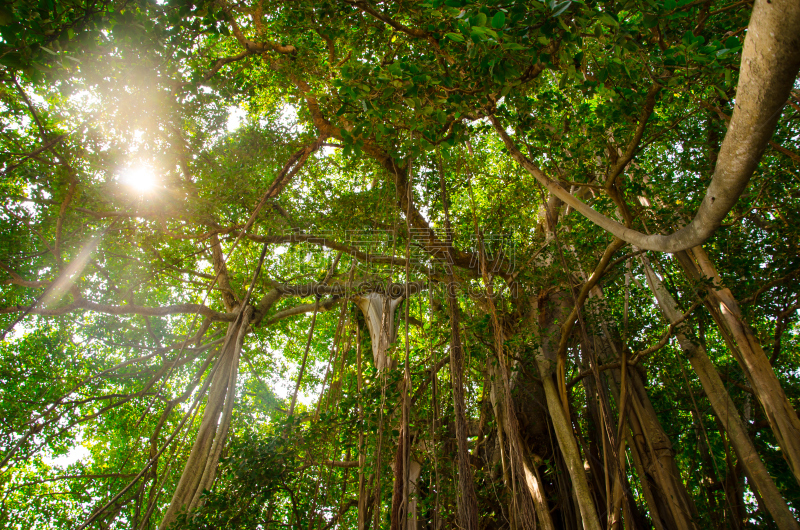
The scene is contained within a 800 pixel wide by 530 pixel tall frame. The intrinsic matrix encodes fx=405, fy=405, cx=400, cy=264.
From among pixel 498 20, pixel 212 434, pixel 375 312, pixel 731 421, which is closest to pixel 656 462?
pixel 731 421

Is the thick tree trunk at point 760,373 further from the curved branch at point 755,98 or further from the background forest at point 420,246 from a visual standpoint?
the curved branch at point 755,98

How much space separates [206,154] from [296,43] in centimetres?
115

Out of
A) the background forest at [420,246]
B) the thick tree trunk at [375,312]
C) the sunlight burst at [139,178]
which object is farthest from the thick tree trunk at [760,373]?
the sunlight burst at [139,178]

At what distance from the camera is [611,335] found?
3441 mm

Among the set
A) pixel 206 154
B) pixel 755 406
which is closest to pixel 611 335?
pixel 755 406

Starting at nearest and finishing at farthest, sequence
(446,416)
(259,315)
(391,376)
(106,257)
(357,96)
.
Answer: (357,96) → (391,376) → (446,416) → (106,257) → (259,315)

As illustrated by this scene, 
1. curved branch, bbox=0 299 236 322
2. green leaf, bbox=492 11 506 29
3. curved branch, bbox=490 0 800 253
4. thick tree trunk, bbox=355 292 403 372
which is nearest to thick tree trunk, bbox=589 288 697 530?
thick tree trunk, bbox=355 292 403 372

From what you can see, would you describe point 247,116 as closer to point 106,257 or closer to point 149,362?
point 106,257

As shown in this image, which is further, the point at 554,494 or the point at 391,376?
the point at 554,494

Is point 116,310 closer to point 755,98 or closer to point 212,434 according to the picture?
point 212,434

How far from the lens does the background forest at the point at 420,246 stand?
1.71 metres

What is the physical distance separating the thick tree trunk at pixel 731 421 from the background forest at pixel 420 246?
0.05 ft

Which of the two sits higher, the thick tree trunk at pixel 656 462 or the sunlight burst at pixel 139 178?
the sunlight burst at pixel 139 178

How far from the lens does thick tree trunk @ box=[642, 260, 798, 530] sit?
2.17 metres
